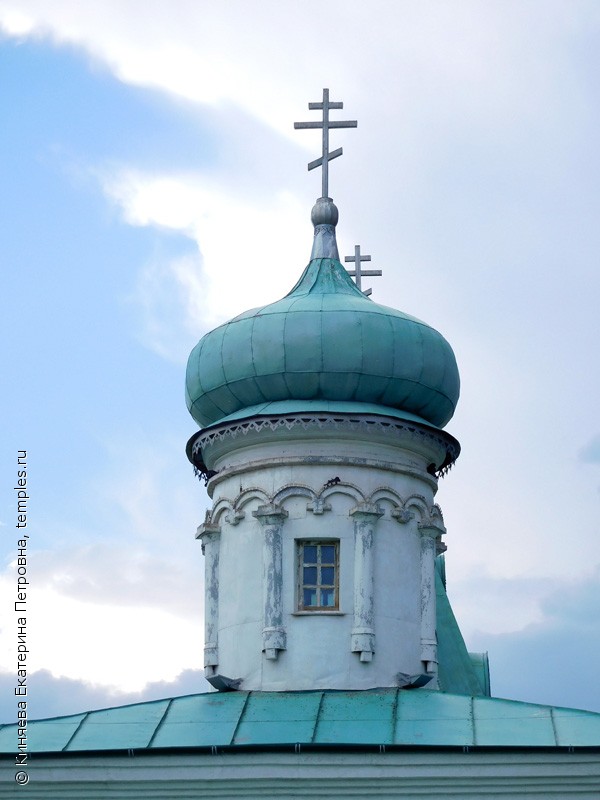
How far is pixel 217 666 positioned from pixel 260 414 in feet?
9.77

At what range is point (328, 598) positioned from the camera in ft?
66.8

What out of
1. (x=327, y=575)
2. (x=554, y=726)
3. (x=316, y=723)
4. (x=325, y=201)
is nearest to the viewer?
(x=554, y=726)

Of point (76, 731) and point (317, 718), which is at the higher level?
point (317, 718)

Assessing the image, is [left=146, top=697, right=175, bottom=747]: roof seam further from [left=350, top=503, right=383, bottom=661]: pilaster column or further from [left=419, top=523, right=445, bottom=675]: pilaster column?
[left=419, top=523, right=445, bottom=675]: pilaster column

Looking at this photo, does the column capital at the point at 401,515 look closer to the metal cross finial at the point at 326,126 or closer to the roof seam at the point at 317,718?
the roof seam at the point at 317,718

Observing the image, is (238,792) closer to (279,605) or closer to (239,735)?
(239,735)

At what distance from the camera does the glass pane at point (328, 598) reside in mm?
20344

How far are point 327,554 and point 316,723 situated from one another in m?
2.36

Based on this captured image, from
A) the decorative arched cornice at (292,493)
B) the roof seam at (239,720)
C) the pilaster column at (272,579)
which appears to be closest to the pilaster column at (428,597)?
the decorative arched cornice at (292,493)

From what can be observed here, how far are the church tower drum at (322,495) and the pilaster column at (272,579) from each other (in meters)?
0.02

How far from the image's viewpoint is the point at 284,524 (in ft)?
67.4

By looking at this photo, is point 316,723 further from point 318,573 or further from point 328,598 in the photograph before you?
point 318,573

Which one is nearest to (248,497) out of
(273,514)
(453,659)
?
(273,514)

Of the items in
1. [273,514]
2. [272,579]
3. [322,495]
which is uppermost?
[322,495]
